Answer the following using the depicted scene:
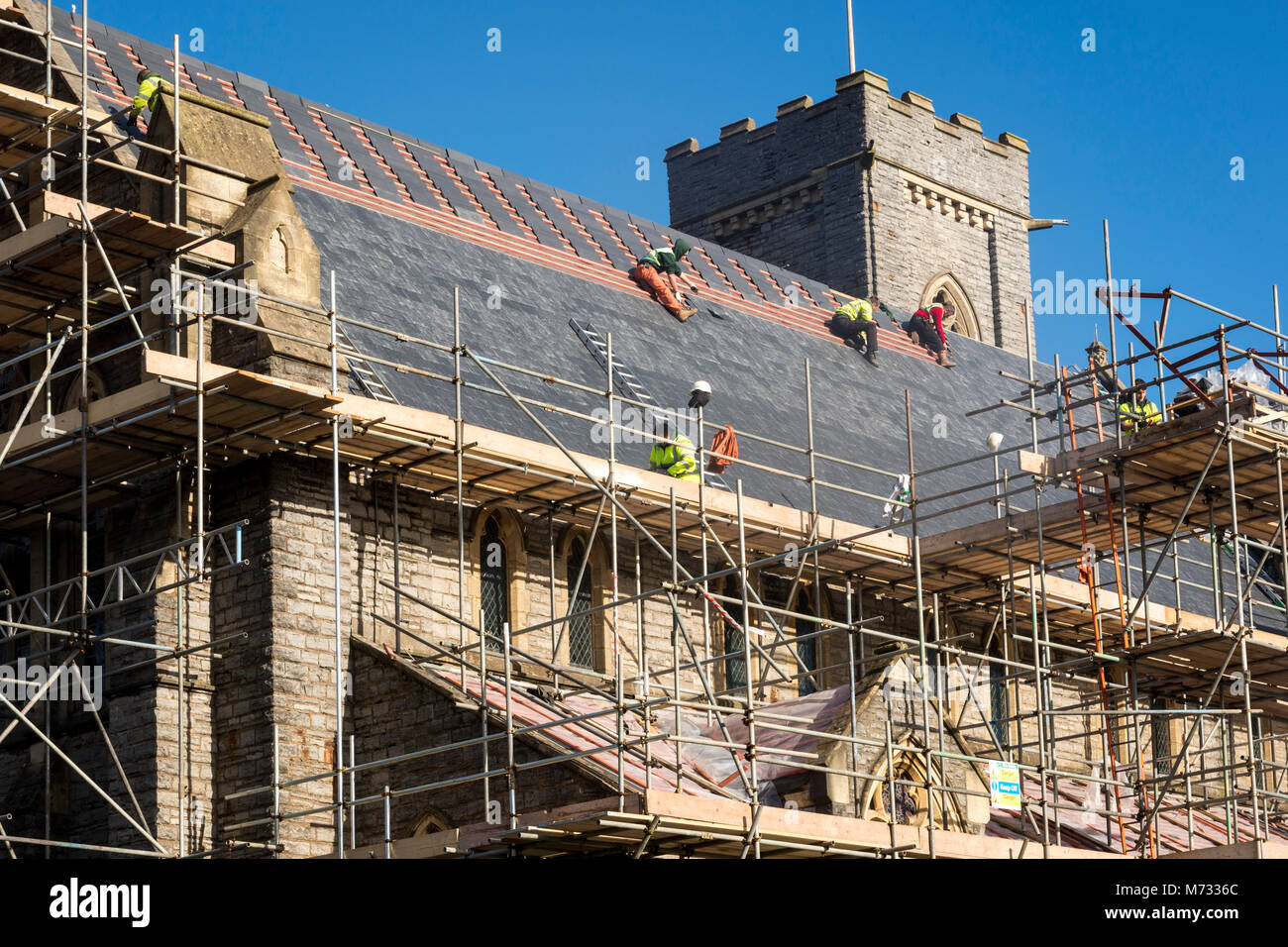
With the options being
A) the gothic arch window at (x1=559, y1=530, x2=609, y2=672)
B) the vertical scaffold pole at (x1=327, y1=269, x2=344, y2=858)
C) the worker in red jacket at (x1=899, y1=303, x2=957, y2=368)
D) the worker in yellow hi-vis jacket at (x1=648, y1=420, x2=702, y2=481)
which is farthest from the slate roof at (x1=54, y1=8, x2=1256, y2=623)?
the vertical scaffold pole at (x1=327, y1=269, x2=344, y2=858)

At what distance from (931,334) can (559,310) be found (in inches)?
462

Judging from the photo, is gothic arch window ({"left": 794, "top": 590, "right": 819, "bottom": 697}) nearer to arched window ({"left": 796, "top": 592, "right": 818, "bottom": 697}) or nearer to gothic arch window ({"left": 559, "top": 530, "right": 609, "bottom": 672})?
arched window ({"left": 796, "top": 592, "right": 818, "bottom": 697})

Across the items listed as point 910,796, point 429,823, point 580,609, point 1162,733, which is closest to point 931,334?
point 1162,733

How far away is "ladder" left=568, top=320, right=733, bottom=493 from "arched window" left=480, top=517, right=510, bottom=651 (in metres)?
4.00

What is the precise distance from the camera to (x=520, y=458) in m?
24.2

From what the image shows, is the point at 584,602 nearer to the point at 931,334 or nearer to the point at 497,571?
the point at 497,571

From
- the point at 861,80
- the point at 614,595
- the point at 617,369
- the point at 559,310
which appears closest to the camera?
the point at 614,595

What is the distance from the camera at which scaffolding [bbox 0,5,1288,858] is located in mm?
21422

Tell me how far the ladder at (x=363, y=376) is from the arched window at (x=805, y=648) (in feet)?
20.7

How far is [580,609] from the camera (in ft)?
86.4

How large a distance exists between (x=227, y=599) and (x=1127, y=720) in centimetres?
1377

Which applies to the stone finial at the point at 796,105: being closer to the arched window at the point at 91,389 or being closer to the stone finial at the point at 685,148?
the stone finial at the point at 685,148
